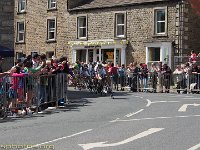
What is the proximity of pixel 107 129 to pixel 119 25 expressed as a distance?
27967 millimetres

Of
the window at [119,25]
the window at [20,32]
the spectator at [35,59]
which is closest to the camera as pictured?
the spectator at [35,59]

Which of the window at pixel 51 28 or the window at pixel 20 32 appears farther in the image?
the window at pixel 20 32

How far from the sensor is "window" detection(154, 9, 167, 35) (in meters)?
36.2

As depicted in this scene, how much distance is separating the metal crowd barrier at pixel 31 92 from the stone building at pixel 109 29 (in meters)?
15.1

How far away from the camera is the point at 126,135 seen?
10477mm

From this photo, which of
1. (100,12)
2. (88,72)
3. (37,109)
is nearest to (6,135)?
(37,109)

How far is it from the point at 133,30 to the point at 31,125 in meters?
26.1

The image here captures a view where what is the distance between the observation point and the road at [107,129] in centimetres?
930

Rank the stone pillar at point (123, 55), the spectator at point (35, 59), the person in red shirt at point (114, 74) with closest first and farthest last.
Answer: the spectator at point (35, 59) → the person in red shirt at point (114, 74) → the stone pillar at point (123, 55)

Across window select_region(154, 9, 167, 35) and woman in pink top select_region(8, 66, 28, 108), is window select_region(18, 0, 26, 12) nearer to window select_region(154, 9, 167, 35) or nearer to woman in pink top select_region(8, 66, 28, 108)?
window select_region(154, 9, 167, 35)

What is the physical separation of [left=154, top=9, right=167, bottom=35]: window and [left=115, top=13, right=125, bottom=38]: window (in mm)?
3310

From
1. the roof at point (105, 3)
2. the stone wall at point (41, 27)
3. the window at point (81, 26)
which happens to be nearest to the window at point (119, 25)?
the roof at point (105, 3)

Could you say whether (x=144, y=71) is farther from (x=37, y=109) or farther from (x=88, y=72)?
(x=37, y=109)

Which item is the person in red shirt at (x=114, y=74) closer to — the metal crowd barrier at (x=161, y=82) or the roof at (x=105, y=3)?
the metal crowd barrier at (x=161, y=82)
